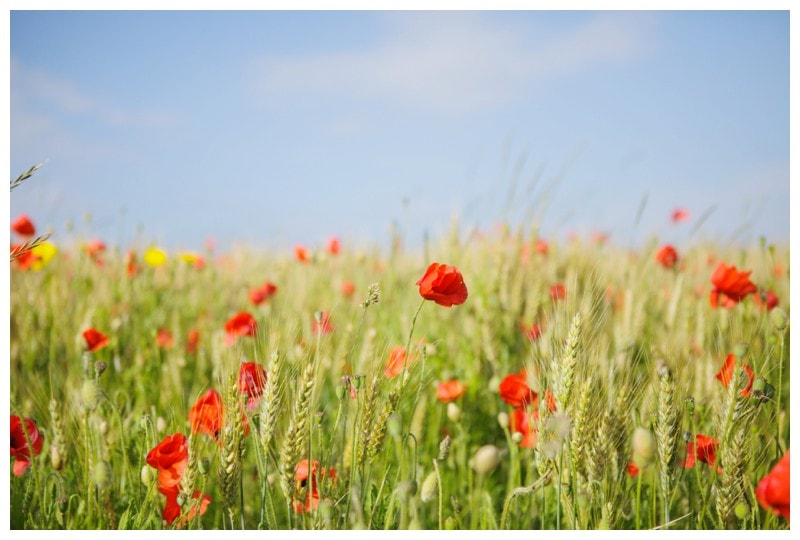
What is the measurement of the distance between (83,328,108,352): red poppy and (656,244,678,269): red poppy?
1.88 m

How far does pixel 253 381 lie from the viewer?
1.15 meters

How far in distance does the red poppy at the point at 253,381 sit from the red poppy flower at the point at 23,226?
1785 millimetres

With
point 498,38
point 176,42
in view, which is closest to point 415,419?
point 498,38

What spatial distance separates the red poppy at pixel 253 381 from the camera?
112 cm

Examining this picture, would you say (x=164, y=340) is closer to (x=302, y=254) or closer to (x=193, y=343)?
(x=193, y=343)

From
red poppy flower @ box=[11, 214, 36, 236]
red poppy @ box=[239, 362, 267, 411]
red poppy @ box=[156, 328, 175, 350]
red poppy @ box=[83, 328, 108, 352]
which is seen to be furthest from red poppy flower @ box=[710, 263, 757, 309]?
red poppy flower @ box=[11, 214, 36, 236]

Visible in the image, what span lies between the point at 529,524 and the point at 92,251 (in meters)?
2.40

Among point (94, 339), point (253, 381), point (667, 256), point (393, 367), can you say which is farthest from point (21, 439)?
point (667, 256)

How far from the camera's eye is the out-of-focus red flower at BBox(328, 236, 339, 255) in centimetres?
313

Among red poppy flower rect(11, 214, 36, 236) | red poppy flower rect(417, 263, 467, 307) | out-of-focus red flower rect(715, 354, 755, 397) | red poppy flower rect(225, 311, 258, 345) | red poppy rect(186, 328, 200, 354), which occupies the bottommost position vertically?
red poppy rect(186, 328, 200, 354)

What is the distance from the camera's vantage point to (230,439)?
3.39 ft

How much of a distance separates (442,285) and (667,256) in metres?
1.60

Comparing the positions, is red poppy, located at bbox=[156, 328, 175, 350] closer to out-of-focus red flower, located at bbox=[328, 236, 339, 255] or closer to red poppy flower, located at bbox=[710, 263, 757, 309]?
out-of-focus red flower, located at bbox=[328, 236, 339, 255]

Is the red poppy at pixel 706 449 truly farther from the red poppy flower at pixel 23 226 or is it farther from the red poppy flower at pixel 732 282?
the red poppy flower at pixel 23 226
